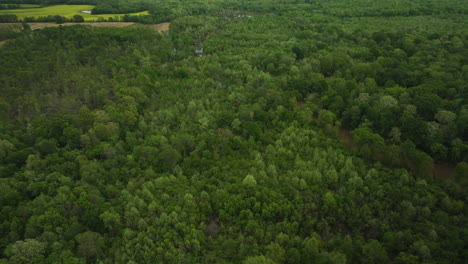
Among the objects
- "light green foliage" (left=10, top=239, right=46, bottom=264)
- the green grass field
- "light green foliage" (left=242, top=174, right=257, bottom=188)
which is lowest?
"light green foliage" (left=10, top=239, right=46, bottom=264)

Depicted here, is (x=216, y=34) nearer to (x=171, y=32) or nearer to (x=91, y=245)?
(x=171, y=32)

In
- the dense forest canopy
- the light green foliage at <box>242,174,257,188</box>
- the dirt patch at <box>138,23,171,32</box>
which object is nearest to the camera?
the dense forest canopy

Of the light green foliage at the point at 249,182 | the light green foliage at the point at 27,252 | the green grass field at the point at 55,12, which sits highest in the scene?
the green grass field at the point at 55,12

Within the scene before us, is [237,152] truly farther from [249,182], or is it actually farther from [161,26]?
[161,26]

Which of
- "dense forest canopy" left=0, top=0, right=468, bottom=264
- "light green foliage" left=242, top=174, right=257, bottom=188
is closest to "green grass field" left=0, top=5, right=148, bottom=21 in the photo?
"dense forest canopy" left=0, top=0, right=468, bottom=264

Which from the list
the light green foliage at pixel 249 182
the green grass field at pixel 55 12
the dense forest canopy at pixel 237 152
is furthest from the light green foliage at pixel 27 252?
the green grass field at pixel 55 12

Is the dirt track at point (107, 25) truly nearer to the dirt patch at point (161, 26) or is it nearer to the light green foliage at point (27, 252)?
the dirt patch at point (161, 26)

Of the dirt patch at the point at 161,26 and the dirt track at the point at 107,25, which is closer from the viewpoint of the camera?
the dirt track at the point at 107,25

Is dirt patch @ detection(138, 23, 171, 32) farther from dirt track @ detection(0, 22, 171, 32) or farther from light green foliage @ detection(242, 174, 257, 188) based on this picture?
light green foliage @ detection(242, 174, 257, 188)

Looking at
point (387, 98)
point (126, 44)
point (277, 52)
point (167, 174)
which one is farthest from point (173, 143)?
point (126, 44)
